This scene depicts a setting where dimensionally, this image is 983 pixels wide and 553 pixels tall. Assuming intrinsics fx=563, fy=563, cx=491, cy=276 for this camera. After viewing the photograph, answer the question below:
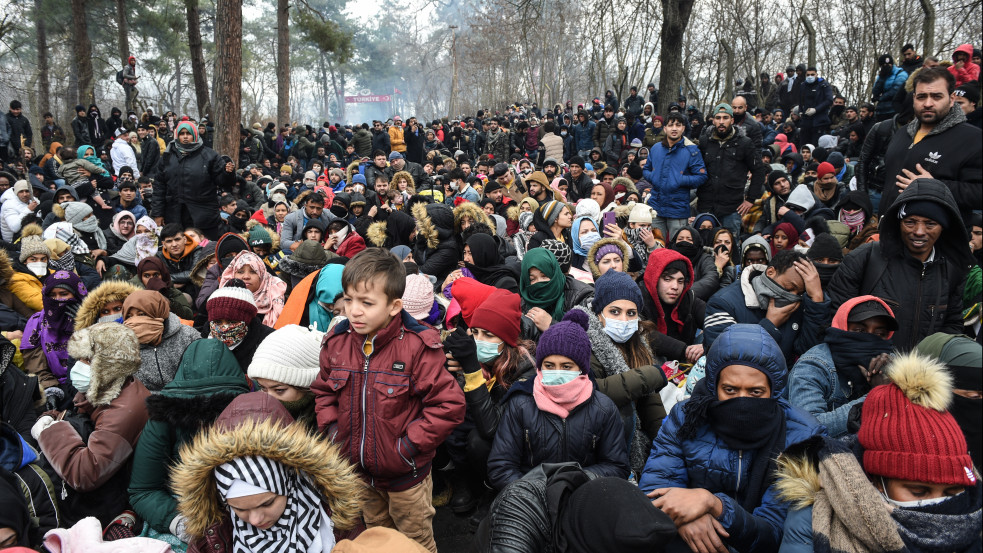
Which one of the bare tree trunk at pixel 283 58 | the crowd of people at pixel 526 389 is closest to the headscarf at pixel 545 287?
the crowd of people at pixel 526 389

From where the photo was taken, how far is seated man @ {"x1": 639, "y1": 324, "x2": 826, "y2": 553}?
2.17 meters

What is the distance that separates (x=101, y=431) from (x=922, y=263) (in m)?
4.29

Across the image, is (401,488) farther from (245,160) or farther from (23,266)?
(245,160)

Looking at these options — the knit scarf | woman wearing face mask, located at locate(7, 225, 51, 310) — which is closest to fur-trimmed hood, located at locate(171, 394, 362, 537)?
the knit scarf

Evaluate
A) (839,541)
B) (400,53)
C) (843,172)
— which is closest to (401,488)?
(839,541)

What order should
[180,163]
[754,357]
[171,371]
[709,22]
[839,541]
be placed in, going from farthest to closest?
[709,22] → [180,163] → [171,371] → [754,357] → [839,541]

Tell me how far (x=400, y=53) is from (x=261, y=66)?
36350 mm

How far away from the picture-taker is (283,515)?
204 centimetres

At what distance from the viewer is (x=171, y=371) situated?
3.26 metres

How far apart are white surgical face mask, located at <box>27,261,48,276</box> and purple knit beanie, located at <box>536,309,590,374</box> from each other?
530 centimetres

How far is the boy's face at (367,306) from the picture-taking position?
2.63 meters

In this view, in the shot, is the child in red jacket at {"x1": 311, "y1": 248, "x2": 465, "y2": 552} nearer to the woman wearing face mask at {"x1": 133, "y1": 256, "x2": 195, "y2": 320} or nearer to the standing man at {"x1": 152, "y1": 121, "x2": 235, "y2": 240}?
the woman wearing face mask at {"x1": 133, "y1": 256, "x2": 195, "y2": 320}

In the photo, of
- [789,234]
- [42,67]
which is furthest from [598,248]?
[42,67]

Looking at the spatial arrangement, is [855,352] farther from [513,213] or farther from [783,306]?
[513,213]
